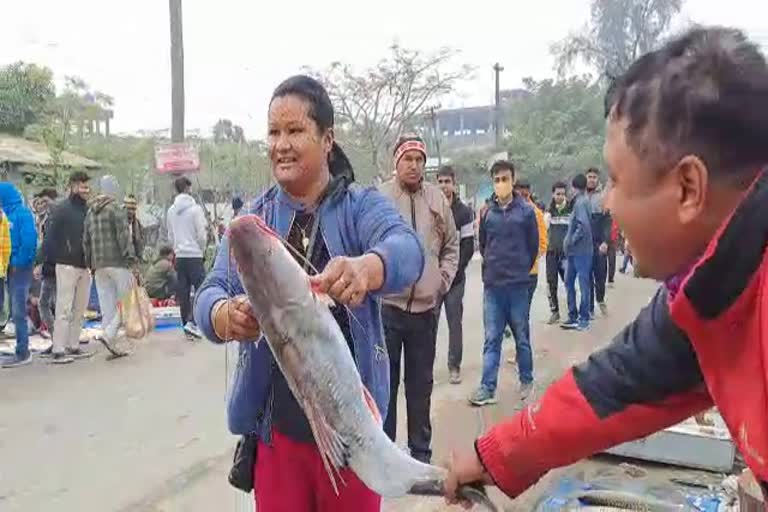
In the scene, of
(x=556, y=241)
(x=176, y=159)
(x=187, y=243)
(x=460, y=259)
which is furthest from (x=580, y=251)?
(x=176, y=159)

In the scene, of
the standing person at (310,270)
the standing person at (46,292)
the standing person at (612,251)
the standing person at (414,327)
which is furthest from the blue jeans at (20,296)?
the standing person at (612,251)

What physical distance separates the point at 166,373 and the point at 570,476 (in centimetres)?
434

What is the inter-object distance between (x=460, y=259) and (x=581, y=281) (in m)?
3.72

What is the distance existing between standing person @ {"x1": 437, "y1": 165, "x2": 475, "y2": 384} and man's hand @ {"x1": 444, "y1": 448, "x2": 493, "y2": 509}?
467cm

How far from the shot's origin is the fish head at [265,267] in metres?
1.80

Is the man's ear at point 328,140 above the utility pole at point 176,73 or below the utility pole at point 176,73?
below

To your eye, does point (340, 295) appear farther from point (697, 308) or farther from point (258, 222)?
point (697, 308)

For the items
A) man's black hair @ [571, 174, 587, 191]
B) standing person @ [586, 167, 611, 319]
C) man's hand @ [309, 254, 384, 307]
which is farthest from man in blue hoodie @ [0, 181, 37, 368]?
man's hand @ [309, 254, 384, 307]

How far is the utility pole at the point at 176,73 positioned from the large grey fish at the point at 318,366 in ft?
40.5

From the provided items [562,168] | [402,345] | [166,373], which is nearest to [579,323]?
[166,373]

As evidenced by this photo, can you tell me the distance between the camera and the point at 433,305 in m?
4.81

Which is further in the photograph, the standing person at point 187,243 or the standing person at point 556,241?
the standing person at point 556,241

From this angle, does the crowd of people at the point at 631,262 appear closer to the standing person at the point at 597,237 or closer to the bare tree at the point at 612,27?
the standing person at the point at 597,237

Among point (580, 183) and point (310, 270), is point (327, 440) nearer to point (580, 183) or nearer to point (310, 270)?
point (310, 270)
